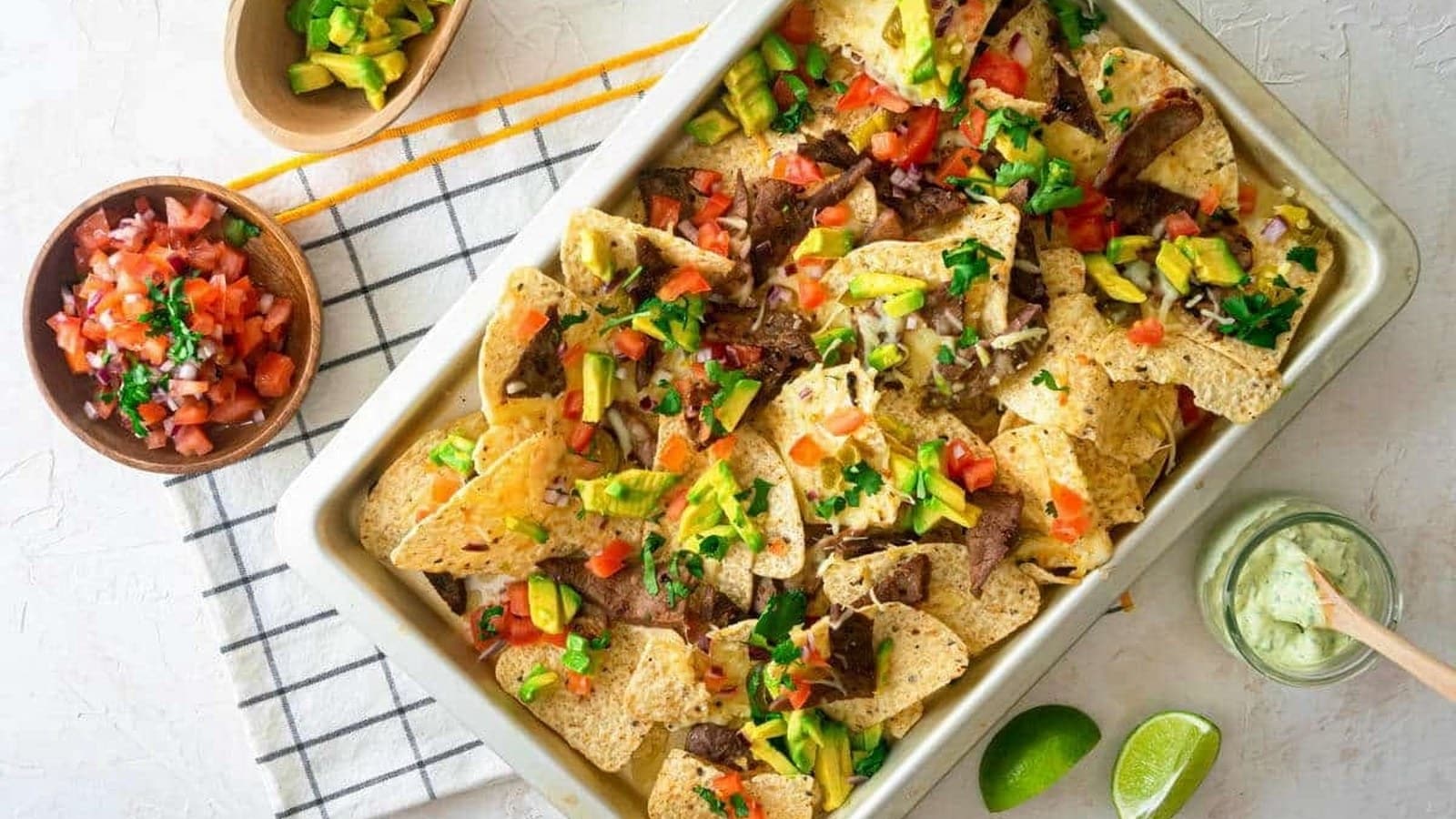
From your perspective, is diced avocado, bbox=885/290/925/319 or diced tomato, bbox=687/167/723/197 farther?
diced tomato, bbox=687/167/723/197

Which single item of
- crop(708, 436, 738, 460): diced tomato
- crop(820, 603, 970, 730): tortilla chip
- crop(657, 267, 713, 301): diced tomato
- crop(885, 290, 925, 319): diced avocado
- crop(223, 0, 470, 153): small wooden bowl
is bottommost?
crop(820, 603, 970, 730): tortilla chip

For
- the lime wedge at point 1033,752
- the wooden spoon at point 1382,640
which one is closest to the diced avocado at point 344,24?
the lime wedge at point 1033,752

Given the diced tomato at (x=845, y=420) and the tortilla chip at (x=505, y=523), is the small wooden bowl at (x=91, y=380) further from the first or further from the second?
the diced tomato at (x=845, y=420)

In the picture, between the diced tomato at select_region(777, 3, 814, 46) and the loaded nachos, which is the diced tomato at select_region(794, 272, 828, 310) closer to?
the loaded nachos

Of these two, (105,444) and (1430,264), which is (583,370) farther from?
(1430,264)

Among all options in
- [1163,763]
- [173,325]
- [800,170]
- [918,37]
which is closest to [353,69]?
[173,325]

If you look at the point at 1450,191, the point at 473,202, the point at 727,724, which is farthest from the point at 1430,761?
the point at 473,202

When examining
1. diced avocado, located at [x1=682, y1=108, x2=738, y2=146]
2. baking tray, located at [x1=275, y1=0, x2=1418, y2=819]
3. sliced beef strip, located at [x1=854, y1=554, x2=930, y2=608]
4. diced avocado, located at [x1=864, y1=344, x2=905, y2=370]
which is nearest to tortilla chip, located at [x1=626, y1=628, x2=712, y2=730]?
baking tray, located at [x1=275, y1=0, x2=1418, y2=819]
